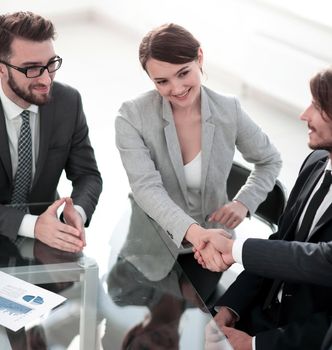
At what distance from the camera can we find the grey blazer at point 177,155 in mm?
3299

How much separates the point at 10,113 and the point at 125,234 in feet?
2.32

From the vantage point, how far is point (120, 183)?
5.21 m

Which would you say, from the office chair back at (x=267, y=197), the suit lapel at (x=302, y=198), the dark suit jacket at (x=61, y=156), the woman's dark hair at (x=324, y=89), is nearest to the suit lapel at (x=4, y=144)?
the dark suit jacket at (x=61, y=156)

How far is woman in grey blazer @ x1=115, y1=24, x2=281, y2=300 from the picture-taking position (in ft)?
10.5

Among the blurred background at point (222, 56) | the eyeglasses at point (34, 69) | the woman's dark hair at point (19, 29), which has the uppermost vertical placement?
the woman's dark hair at point (19, 29)

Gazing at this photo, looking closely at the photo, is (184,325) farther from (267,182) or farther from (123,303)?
(267,182)

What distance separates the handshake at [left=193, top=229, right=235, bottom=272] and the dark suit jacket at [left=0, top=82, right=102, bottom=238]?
0.52 meters

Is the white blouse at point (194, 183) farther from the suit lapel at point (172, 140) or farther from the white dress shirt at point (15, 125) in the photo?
the white dress shirt at point (15, 125)

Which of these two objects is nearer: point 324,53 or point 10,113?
point 10,113

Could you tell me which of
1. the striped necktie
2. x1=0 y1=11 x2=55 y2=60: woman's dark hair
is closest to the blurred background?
the striped necktie

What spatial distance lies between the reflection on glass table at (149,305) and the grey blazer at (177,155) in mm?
132

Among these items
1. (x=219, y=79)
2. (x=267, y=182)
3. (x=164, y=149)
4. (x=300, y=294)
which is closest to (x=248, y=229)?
(x=267, y=182)

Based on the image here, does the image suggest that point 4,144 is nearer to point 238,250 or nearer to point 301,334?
point 238,250

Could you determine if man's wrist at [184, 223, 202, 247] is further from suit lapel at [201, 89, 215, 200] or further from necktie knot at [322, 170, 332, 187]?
necktie knot at [322, 170, 332, 187]
